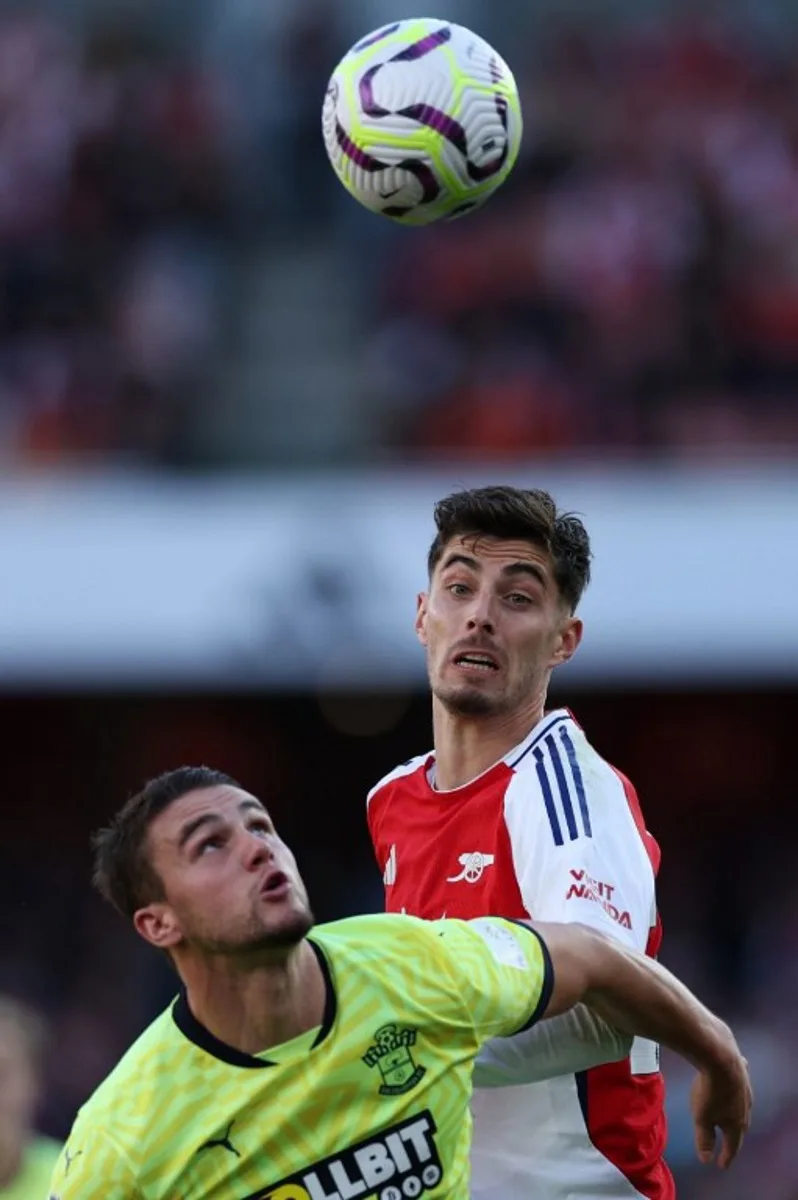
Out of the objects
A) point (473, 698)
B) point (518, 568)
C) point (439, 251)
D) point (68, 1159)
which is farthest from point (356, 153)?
point (439, 251)

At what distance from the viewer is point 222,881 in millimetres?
3680

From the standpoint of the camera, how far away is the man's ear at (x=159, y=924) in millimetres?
3732

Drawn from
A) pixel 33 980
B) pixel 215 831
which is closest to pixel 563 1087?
pixel 215 831

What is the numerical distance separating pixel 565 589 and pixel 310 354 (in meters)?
Answer: 7.59

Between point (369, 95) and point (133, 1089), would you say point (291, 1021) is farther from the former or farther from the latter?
point (369, 95)

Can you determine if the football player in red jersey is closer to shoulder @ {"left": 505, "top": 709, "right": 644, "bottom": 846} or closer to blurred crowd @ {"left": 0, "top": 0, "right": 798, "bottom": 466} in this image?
shoulder @ {"left": 505, "top": 709, "right": 644, "bottom": 846}

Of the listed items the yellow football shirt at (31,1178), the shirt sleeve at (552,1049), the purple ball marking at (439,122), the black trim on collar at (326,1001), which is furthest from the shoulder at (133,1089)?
the purple ball marking at (439,122)

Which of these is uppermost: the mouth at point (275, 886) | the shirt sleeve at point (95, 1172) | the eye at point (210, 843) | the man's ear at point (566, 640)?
the man's ear at point (566, 640)

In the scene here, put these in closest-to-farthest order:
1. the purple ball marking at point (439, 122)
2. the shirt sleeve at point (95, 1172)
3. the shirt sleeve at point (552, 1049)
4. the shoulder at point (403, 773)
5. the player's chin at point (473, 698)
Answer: the shirt sleeve at point (95, 1172), the shirt sleeve at point (552, 1049), the player's chin at point (473, 698), the shoulder at point (403, 773), the purple ball marking at point (439, 122)

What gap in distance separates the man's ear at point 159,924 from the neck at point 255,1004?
95 mm

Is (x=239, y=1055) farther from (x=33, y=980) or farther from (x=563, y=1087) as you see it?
(x=33, y=980)

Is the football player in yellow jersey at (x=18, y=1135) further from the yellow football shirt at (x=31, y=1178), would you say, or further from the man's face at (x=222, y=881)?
the man's face at (x=222, y=881)

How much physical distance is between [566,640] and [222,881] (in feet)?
4.09

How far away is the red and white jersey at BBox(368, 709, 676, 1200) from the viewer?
4062 millimetres
